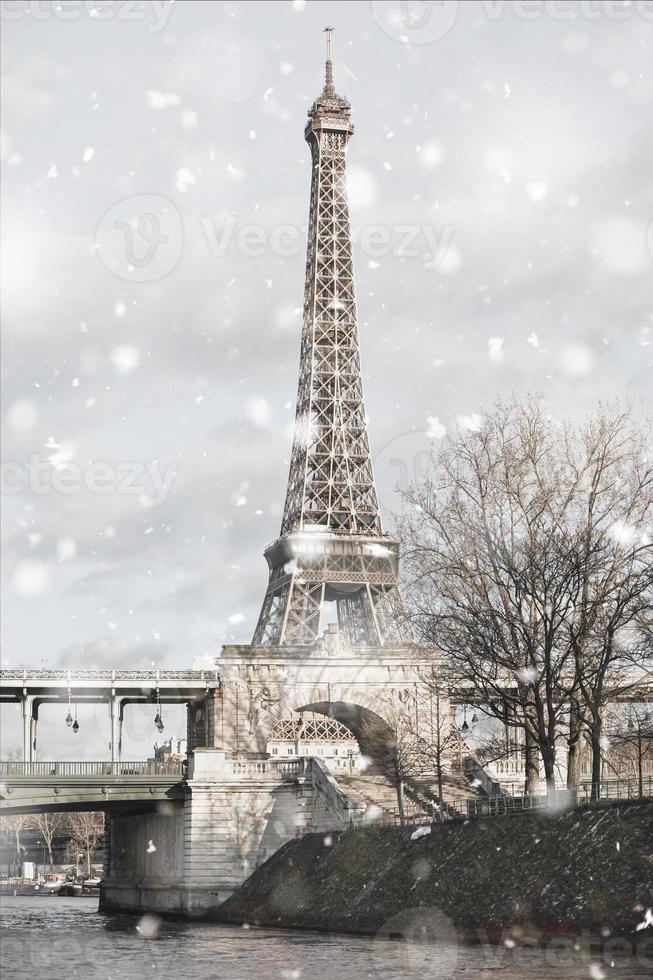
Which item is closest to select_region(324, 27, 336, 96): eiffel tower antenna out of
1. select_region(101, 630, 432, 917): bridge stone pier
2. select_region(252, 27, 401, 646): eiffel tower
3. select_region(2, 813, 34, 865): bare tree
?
select_region(252, 27, 401, 646): eiffel tower

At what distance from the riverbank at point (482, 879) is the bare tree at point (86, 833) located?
89.8m

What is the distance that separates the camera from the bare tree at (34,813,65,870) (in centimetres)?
15304

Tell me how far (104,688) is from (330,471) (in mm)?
34985

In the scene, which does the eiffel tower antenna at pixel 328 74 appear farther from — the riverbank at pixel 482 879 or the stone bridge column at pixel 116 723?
the riverbank at pixel 482 879

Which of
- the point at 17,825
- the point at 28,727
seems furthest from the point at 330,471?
the point at 17,825

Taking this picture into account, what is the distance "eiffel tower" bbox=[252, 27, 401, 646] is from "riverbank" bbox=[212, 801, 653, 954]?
3372 centimetres

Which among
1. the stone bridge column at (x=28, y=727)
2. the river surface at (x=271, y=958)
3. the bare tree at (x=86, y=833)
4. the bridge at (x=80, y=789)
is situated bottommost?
the bare tree at (x=86, y=833)

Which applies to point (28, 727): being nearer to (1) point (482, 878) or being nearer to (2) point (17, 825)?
(1) point (482, 878)

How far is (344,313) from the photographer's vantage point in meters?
124

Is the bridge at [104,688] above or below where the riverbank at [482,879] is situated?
above

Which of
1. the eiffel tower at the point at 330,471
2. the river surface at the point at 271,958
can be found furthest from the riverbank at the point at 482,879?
the eiffel tower at the point at 330,471

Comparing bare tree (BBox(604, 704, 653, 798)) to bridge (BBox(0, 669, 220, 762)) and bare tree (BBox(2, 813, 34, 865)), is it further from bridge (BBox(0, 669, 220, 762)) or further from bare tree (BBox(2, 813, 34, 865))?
bare tree (BBox(2, 813, 34, 865))

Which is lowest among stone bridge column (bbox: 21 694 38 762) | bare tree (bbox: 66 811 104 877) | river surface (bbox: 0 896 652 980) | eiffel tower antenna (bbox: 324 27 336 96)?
bare tree (bbox: 66 811 104 877)

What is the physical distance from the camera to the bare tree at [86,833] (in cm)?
15050
